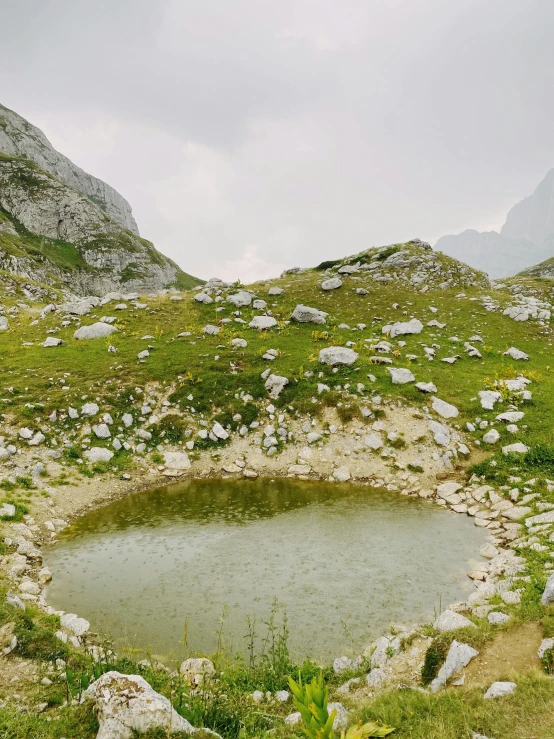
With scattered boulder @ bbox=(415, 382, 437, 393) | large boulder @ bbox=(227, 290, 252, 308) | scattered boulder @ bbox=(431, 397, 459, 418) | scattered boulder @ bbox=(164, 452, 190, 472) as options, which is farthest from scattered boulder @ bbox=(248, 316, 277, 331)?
scattered boulder @ bbox=(431, 397, 459, 418)

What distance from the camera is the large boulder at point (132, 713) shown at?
19.8ft

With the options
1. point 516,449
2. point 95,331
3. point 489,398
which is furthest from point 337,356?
point 95,331

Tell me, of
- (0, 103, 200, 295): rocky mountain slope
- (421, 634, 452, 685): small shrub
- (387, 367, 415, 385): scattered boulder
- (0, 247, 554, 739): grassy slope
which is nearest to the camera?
(421, 634, 452, 685): small shrub

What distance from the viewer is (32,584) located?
13945 millimetres

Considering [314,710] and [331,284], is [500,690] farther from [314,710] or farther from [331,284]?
[331,284]

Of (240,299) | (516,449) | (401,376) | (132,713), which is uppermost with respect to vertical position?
(240,299)

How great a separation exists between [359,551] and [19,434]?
824 inches

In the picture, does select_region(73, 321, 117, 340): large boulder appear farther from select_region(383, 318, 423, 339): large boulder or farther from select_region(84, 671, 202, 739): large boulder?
select_region(84, 671, 202, 739): large boulder

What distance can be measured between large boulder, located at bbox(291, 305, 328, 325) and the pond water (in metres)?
22.0

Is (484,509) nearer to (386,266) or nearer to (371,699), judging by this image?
(371,699)

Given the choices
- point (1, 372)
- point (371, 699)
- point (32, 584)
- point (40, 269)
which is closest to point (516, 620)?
point (371, 699)

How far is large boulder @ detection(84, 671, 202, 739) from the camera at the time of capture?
6.05 metres

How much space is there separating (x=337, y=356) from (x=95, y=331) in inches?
951

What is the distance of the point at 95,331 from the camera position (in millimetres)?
37562
